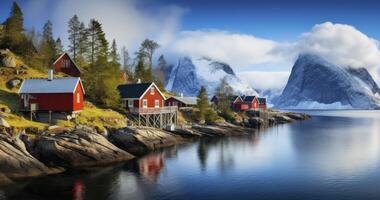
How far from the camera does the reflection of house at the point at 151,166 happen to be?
37534mm

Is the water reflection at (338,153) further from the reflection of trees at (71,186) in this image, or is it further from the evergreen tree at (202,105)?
the reflection of trees at (71,186)

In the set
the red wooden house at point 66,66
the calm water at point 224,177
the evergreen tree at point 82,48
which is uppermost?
the evergreen tree at point 82,48

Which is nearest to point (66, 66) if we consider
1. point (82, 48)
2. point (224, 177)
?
point (82, 48)

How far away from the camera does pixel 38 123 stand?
47969 millimetres

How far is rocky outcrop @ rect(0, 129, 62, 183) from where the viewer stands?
33.2 metres

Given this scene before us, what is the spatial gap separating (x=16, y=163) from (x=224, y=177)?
70.6 ft

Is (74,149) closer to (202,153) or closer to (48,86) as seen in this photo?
(48,86)

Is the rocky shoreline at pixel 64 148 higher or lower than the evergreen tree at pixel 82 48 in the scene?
lower

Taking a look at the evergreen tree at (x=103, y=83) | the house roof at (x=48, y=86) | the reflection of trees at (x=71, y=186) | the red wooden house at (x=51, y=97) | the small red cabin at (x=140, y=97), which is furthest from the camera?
the small red cabin at (x=140, y=97)

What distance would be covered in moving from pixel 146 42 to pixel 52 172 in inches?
2981

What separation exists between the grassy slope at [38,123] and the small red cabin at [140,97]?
5.92 m

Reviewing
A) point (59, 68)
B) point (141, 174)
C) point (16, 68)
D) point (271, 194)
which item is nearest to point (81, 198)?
point (141, 174)

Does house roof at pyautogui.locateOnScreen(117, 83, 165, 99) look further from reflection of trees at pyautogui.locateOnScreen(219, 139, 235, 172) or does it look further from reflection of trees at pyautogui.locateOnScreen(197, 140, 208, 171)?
reflection of trees at pyautogui.locateOnScreen(219, 139, 235, 172)

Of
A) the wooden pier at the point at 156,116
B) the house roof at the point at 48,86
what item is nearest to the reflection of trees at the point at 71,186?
the house roof at the point at 48,86
